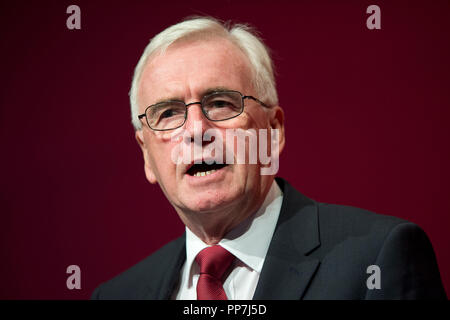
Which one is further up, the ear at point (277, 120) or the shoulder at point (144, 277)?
the ear at point (277, 120)

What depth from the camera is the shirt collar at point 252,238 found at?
1.69m

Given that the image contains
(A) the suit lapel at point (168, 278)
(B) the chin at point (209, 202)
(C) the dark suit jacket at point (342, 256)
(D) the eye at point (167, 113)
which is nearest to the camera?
(C) the dark suit jacket at point (342, 256)

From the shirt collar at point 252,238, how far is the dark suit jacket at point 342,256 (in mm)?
50

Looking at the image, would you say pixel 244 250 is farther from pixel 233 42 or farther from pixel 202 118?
pixel 233 42

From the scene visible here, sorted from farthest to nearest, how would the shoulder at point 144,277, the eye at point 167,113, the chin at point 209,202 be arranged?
the shoulder at point 144,277
the eye at point 167,113
the chin at point 209,202

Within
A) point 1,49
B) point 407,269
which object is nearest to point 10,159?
point 1,49

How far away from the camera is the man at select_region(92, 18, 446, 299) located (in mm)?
1513

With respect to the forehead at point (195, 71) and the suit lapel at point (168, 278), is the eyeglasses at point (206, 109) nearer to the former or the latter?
the forehead at point (195, 71)

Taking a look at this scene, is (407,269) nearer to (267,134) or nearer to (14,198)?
(267,134)

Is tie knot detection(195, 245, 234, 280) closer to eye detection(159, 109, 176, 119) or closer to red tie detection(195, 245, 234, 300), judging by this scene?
red tie detection(195, 245, 234, 300)

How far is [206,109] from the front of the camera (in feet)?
5.49

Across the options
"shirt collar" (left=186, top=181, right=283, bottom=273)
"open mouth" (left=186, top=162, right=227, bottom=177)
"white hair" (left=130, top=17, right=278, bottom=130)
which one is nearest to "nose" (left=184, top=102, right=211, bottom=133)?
"open mouth" (left=186, top=162, right=227, bottom=177)

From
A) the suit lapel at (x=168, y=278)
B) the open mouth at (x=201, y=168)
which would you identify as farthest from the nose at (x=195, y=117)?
the suit lapel at (x=168, y=278)
